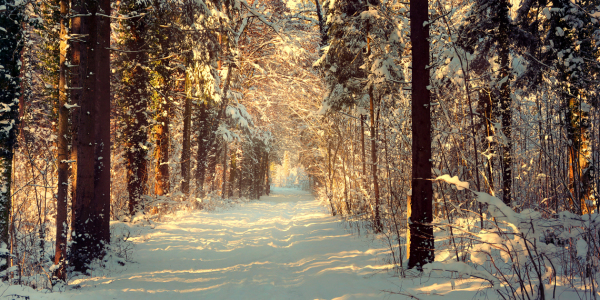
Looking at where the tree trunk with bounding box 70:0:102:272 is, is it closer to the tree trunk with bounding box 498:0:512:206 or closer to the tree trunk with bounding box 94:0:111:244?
the tree trunk with bounding box 94:0:111:244

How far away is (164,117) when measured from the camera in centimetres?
1297

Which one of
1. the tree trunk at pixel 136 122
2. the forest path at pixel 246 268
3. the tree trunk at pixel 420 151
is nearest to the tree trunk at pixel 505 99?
the tree trunk at pixel 420 151

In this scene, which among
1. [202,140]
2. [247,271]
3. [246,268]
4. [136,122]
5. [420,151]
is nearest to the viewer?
[420,151]

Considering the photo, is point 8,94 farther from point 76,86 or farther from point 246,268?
point 246,268

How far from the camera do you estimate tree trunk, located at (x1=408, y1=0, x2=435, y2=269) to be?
5.41 m

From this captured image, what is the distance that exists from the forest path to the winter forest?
0.10 meters

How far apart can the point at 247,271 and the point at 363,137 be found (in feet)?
21.6

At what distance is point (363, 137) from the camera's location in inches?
442

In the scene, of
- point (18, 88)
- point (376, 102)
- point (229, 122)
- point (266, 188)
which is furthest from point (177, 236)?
point (266, 188)

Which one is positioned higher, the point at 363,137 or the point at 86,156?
the point at 363,137

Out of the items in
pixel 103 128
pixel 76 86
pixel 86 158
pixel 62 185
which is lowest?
pixel 62 185

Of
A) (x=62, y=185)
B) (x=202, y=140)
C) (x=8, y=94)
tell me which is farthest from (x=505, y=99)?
(x=202, y=140)

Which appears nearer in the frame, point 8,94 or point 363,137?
point 8,94

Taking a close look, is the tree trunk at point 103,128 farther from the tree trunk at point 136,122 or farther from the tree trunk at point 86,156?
the tree trunk at point 136,122
